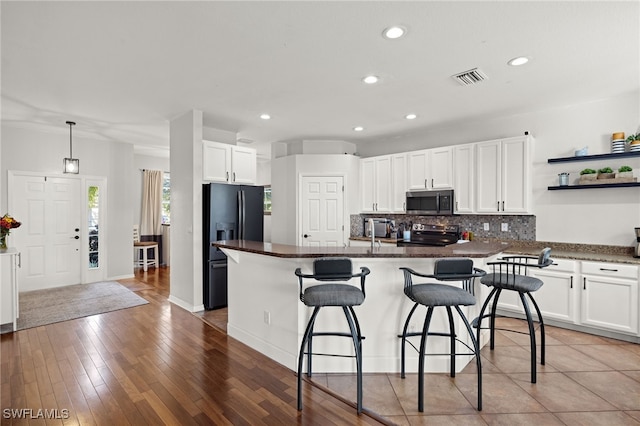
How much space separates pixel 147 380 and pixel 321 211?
12.5ft

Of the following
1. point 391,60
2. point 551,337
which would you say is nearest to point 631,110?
point 551,337

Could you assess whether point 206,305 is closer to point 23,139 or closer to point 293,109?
point 293,109

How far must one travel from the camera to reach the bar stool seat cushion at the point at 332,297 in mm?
2221

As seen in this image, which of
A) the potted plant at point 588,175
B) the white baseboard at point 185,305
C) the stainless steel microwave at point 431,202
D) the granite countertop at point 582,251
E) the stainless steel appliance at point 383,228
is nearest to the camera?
the granite countertop at point 582,251

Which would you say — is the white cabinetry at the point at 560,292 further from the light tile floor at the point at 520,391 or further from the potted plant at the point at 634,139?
the potted plant at the point at 634,139

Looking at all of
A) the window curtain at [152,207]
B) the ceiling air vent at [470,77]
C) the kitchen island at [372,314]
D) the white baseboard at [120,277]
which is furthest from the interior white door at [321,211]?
the window curtain at [152,207]

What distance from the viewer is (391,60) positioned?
2891 mm

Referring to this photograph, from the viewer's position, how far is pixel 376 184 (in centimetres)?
576

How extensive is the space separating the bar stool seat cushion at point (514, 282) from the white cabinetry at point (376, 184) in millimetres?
2850

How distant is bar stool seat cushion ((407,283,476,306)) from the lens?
7.29 ft

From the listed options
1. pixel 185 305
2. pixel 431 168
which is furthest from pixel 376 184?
pixel 185 305

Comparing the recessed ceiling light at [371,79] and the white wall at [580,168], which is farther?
the white wall at [580,168]

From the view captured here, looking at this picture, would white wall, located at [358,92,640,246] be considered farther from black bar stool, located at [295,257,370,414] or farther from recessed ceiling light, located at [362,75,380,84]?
black bar stool, located at [295,257,370,414]

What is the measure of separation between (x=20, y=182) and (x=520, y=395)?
7.40 meters
